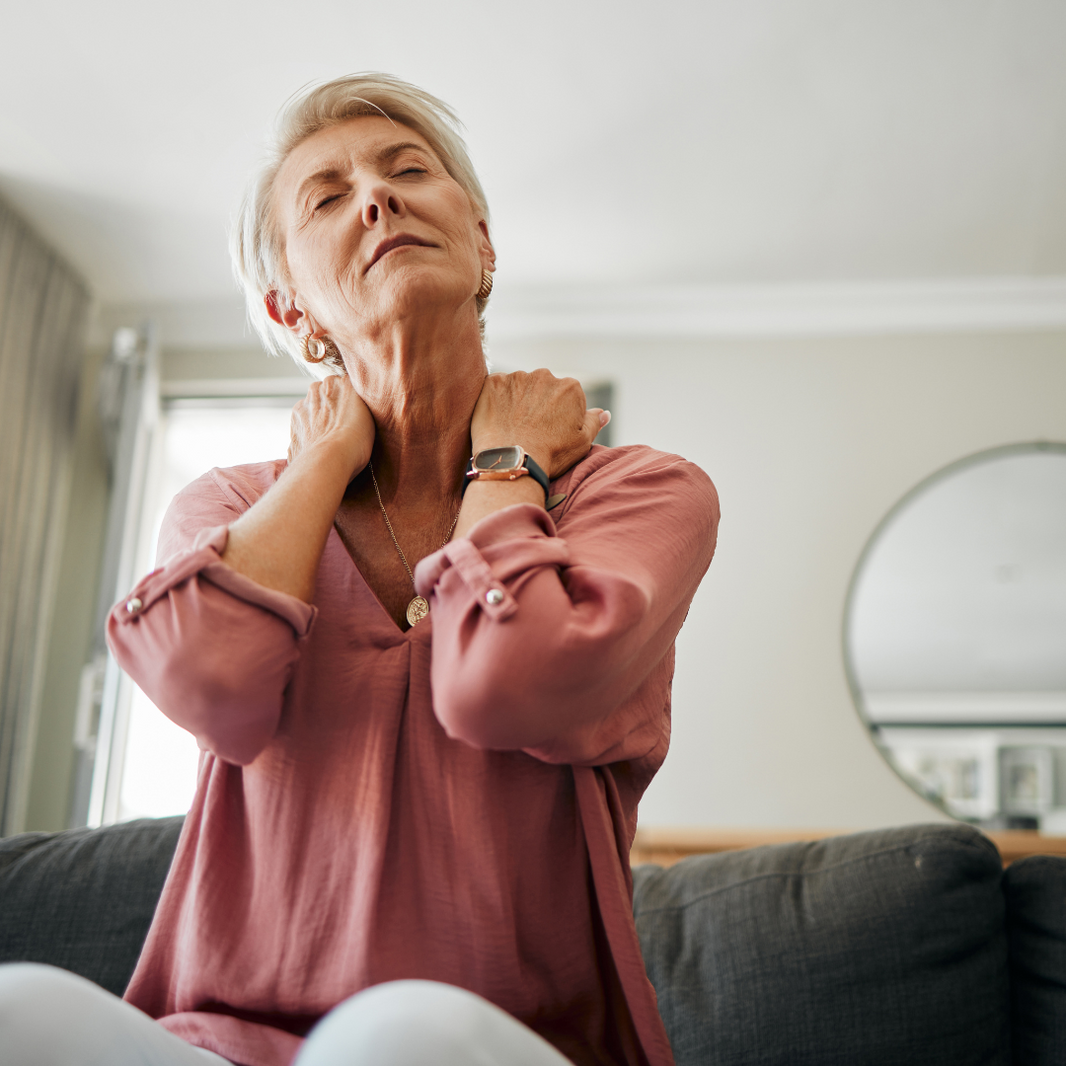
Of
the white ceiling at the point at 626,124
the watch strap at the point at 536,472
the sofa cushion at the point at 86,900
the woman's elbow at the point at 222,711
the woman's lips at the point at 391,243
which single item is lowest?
the sofa cushion at the point at 86,900

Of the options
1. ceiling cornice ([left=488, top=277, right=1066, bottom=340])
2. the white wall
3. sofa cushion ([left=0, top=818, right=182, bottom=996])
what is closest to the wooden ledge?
the white wall

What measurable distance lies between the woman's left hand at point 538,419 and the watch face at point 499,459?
2cm

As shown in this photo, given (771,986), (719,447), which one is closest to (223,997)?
(771,986)

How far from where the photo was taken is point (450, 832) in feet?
2.66

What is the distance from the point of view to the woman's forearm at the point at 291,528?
32.1 inches

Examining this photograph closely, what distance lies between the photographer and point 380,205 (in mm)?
1011

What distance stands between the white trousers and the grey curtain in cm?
271

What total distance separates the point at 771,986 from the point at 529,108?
2112 mm

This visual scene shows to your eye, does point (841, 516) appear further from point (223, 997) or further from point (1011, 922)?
point (223, 997)

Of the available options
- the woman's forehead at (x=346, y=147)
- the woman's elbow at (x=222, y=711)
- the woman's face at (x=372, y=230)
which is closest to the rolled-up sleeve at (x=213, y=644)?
the woman's elbow at (x=222, y=711)

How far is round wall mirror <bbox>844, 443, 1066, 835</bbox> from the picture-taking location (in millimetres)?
2973

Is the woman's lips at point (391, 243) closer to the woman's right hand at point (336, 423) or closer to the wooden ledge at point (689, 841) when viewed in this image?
the woman's right hand at point (336, 423)

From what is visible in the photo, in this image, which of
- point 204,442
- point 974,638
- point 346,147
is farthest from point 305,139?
point 974,638

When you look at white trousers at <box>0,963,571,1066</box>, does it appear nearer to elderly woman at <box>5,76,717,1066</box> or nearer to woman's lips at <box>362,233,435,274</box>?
elderly woman at <box>5,76,717,1066</box>
